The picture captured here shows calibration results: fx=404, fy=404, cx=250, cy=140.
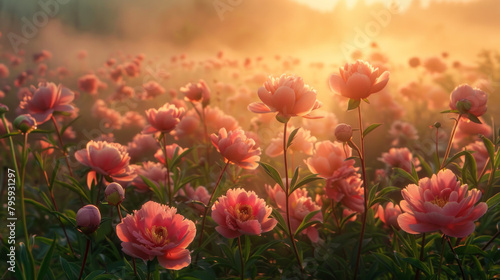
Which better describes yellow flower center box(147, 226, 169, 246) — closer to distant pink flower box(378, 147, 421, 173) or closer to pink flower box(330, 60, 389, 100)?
pink flower box(330, 60, 389, 100)

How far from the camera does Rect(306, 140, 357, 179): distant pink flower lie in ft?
4.63

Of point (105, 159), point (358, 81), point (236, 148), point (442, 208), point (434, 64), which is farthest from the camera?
point (434, 64)

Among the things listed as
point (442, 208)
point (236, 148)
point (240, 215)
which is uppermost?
point (442, 208)

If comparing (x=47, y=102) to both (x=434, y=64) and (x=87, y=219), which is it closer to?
(x=87, y=219)

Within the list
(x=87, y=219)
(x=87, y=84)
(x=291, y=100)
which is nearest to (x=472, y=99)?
(x=291, y=100)

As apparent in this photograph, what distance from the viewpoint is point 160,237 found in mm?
963

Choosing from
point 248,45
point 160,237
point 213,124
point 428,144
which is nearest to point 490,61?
point 428,144

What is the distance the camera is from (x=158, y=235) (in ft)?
3.20

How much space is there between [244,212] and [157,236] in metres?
0.25

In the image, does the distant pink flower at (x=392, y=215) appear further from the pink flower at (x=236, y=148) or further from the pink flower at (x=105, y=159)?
the pink flower at (x=105, y=159)

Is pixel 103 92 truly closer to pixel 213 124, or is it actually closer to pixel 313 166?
pixel 213 124

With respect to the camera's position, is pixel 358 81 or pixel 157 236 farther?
pixel 358 81

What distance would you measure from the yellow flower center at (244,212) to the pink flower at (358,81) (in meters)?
0.41

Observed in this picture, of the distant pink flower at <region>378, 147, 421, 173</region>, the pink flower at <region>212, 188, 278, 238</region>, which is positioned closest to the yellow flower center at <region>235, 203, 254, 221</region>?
the pink flower at <region>212, 188, 278, 238</region>
